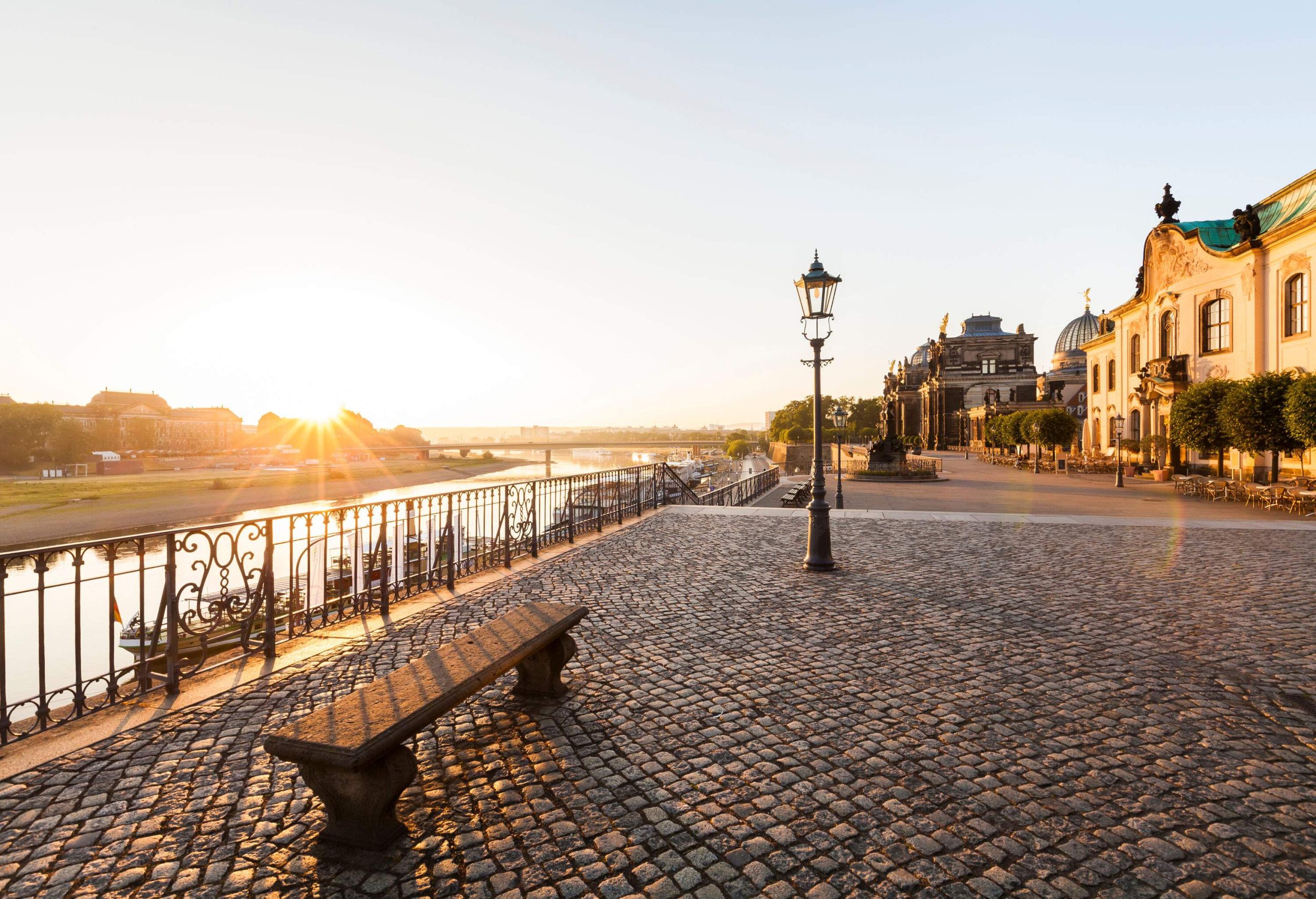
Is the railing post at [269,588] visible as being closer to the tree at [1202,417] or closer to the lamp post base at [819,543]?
the lamp post base at [819,543]

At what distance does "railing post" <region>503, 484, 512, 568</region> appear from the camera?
9.71 metres

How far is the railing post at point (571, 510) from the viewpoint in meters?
11.4

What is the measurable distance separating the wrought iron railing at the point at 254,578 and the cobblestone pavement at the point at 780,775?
679mm

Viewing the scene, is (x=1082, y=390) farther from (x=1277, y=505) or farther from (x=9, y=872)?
(x=9, y=872)

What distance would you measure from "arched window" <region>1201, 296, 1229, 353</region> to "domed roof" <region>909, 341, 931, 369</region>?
57.5 meters

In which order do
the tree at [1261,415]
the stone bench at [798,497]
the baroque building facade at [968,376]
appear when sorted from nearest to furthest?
the tree at [1261,415] → the stone bench at [798,497] → the baroque building facade at [968,376]

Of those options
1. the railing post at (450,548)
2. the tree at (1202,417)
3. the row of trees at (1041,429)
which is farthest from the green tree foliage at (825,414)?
the railing post at (450,548)

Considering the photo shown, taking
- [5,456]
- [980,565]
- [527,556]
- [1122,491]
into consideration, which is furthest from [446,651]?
[5,456]

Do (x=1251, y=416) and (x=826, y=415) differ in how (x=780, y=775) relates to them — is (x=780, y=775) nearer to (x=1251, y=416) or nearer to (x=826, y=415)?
(x=1251, y=416)

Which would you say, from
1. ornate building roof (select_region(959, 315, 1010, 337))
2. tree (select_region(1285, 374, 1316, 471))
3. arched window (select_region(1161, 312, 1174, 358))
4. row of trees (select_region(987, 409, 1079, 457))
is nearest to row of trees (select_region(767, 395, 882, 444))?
ornate building roof (select_region(959, 315, 1010, 337))

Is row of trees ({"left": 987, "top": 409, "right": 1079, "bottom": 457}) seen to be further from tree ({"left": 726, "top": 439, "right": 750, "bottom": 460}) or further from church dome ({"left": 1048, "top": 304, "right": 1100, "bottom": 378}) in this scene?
tree ({"left": 726, "top": 439, "right": 750, "bottom": 460})

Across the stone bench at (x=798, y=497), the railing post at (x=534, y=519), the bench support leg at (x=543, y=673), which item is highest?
the railing post at (x=534, y=519)

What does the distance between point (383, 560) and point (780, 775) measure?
4.84 metres

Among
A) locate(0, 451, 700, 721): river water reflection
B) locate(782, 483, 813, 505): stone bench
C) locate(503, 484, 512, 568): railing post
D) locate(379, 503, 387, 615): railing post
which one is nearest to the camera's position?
locate(0, 451, 700, 721): river water reflection
